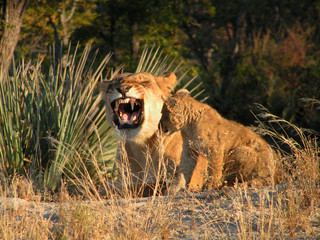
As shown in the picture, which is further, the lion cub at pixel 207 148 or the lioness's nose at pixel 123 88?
the lioness's nose at pixel 123 88

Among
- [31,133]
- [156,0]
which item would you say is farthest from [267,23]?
[31,133]

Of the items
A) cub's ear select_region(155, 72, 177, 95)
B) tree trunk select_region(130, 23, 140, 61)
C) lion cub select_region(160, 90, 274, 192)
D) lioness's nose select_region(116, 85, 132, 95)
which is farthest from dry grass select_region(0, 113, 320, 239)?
tree trunk select_region(130, 23, 140, 61)

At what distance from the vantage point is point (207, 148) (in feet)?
16.0

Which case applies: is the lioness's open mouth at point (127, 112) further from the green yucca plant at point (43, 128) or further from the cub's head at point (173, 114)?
the green yucca plant at point (43, 128)

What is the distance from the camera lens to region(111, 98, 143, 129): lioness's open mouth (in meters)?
5.29

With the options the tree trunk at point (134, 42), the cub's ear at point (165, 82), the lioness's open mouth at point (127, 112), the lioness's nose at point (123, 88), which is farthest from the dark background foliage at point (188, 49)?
the lioness's nose at point (123, 88)

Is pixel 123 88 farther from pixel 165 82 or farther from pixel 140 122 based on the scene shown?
pixel 165 82

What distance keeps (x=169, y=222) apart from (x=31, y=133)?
3195 millimetres

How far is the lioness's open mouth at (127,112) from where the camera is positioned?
529 centimetres

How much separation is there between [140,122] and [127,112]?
0.74ft

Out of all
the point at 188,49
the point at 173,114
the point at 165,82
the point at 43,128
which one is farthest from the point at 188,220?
the point at 188,49

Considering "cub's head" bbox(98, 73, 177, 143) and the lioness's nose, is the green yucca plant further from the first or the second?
the lioness's nose

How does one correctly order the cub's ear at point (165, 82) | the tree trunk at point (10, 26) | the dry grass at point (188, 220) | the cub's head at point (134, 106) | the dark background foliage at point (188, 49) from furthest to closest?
the dark background foliage at point (188, 49) < the tree trunk at point (10, 26) < the cub's ear at point (165, 82) < the cub's head at point (134, 106) < the dry grass at point (188, 220)

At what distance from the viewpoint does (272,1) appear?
69.2 feet
